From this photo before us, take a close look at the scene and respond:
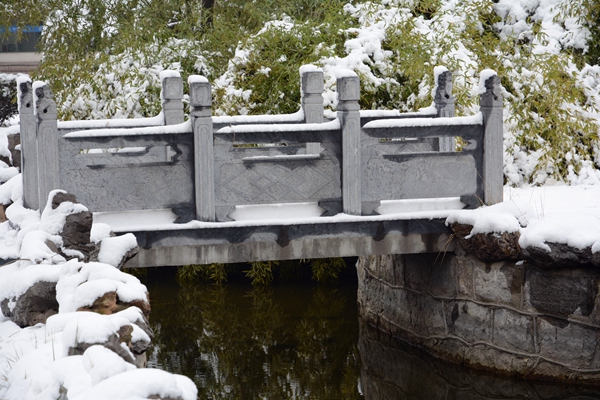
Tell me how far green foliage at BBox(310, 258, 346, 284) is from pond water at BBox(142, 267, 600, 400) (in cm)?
27

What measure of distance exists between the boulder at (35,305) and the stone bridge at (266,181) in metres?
2.05

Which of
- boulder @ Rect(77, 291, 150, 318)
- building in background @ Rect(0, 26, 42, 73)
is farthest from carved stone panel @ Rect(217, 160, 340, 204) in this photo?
building in background @ Rect(0, 26, 42, 73)

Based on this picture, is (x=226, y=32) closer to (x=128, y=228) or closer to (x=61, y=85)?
(x=61, y=85)

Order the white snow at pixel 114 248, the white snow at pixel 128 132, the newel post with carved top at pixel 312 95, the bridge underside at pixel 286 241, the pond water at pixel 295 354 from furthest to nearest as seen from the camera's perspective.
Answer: the newel post with carved top at pixel 312 95
the pond water at pixel 295 354
the bridge underside at pixel 286 241
the white snow at pixel 128 132
the white snow at pixel 114 248

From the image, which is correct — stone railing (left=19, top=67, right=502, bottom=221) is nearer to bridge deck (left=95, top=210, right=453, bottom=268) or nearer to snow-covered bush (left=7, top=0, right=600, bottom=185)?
bridge deck (left=95, top=210, right=453, bottom=268)

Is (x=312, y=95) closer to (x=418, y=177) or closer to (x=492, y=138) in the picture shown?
(x=418, y=177)

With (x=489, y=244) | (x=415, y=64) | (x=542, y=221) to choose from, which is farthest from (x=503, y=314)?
(x=415, y=64)

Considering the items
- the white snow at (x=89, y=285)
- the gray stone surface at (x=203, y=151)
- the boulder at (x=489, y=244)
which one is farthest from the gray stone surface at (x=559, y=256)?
the white snow at (x=89, y=285)

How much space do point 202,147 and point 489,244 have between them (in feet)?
8.54

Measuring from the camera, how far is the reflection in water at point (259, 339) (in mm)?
8891

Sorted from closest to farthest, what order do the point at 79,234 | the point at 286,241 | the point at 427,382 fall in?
1. the point at 79,234
2. the point at 286,241
3. the point at 427,382

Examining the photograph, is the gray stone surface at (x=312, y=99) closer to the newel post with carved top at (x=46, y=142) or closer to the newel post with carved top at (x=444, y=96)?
the newel post with carved top at (x=444, y=96)

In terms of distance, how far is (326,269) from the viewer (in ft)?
43.6

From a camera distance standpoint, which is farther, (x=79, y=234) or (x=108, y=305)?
(x=79, y=234)
